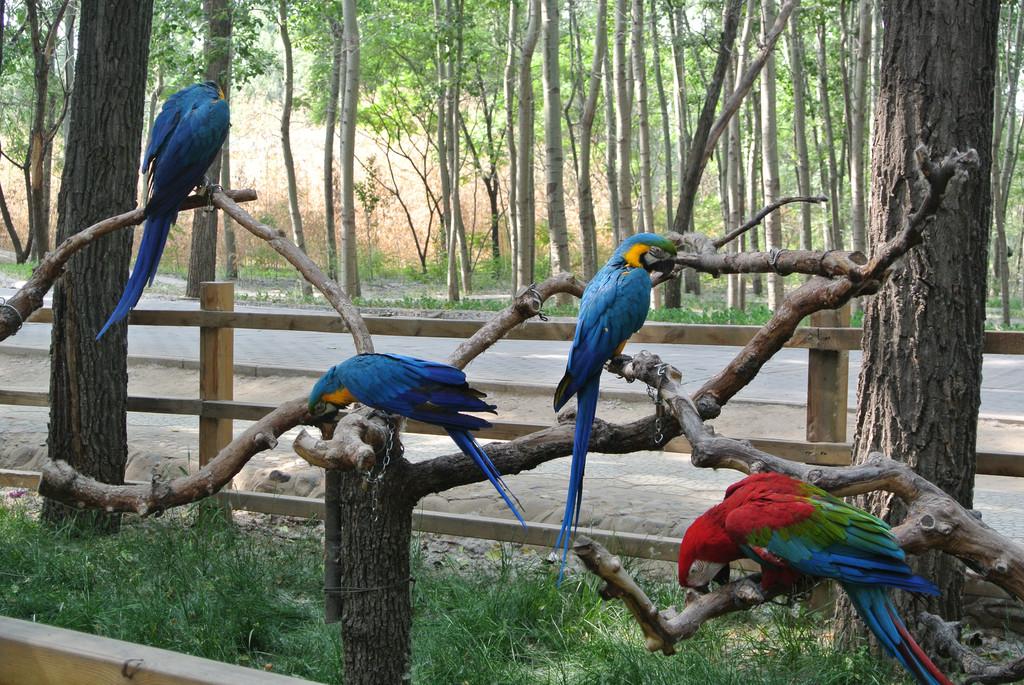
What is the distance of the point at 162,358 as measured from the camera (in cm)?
952

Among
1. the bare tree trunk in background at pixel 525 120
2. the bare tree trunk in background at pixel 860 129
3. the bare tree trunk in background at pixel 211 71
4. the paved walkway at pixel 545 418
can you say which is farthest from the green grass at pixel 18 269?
the bare tree trunk in background at pixel 860 129

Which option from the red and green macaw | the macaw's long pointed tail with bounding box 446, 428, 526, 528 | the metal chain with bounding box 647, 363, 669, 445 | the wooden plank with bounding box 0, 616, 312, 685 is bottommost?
the wooden plank with bounding box 0, 616, 312, 685

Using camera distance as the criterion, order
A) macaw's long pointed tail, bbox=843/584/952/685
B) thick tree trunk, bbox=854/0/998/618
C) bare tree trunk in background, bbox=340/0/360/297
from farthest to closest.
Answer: bare tree trunk in background, bbox=340/0/360/297, thick tree trunk, bbox=854/0/998/618, macaw's long pointed tail, bbox=843/584/952/685

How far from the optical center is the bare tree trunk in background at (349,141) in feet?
41.7

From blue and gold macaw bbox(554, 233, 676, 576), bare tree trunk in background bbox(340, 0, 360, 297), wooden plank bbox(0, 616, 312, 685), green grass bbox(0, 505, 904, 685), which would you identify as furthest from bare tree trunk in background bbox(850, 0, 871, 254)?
wooden plank bbox(0, 616, 312, 685)

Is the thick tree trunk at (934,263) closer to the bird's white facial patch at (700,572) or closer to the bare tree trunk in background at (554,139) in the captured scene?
the bird's white facial patch at (700,572)

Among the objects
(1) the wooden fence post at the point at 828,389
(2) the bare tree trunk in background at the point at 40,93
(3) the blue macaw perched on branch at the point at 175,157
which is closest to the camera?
(3) the blue macaw perched on branch at the point at 175,157

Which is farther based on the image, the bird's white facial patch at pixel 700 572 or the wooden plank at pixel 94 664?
the bird's white facial patch at pixel 700 572

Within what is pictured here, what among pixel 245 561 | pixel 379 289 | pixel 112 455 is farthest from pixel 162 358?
pixel 379 289

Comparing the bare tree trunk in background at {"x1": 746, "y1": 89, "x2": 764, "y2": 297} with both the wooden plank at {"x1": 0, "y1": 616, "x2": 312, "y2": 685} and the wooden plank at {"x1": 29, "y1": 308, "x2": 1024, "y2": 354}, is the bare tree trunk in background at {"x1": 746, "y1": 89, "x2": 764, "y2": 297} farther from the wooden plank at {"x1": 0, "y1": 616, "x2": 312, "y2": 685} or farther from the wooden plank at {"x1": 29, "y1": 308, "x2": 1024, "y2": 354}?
the wooden plank at {"x1": 0, "y1": 616, "x2": 312, "y2": 685}

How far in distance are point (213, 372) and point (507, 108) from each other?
13.1 m

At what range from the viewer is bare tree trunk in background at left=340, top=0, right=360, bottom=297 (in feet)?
41.7

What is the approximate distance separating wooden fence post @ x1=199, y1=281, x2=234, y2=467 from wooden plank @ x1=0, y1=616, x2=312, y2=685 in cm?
288

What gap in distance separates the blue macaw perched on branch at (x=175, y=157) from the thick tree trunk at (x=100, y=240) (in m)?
1.56
